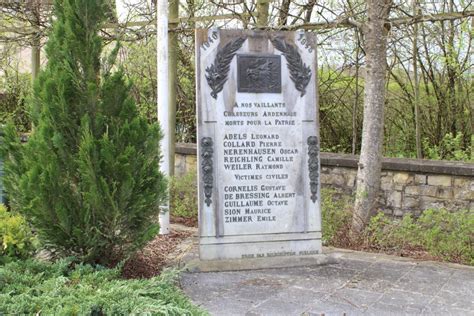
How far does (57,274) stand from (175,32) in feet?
18.9

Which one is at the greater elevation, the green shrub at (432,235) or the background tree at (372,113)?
the background tree at (372,113)

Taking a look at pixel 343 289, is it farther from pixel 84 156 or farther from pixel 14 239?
pixel 14 239

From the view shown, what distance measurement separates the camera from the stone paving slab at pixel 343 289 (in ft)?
14.3

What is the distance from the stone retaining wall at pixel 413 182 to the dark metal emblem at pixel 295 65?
2857mm

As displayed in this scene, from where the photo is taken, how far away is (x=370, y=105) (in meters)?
7.08

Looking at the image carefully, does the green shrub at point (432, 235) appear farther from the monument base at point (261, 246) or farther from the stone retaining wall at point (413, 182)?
the monument base at point (261, 246)

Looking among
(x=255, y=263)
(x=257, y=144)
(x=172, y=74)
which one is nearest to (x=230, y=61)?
(x=257, y=144)

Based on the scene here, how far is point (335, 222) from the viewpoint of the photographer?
7168mm

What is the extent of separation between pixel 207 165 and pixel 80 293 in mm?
2044

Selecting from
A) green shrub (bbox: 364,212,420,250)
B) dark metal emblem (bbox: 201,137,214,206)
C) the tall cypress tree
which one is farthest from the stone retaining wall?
the tall cypress tree

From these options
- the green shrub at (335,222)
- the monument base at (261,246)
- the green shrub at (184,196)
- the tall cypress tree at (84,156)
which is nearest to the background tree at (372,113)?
the green shrub at (335,222)

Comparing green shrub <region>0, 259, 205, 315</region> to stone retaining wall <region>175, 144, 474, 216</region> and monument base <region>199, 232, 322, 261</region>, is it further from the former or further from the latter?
stone retaining wall <region>175, 144, 474, 216</region>

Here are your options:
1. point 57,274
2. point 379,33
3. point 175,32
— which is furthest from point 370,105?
point 57,274

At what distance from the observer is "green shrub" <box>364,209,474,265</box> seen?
6.15 meters
